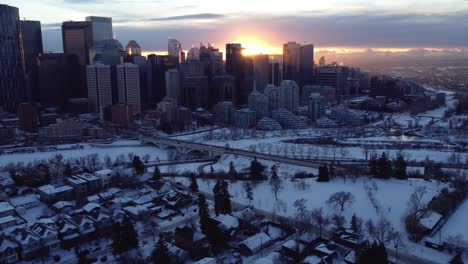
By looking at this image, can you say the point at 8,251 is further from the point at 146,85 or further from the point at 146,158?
the point at 146,85

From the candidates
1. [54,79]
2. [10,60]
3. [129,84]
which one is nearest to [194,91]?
[129,84]

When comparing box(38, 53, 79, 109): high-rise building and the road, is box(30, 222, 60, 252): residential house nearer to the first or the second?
the road

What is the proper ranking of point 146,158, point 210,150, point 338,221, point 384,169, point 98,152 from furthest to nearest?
1. point 98,152
2. point 210,150
3. point 146,158
4. point 384,169
5. point 338,221

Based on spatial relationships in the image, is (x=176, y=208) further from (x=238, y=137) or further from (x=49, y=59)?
(x=49, y=59)

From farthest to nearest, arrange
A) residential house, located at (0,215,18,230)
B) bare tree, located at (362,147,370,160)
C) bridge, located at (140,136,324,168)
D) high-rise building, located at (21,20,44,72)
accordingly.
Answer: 1. high-rise building, located at (21,20,44,72)
2. bare tree, located at (362,147,370,160)
3. bridge, located at (140,136,324,168)
4. residential house, located at (0,215,18,230)

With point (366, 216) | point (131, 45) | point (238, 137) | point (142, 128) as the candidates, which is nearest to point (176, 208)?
point (366, 216)

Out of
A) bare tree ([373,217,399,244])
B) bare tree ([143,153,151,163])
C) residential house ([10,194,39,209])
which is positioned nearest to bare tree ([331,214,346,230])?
bare tree ([373,217,399,244])
